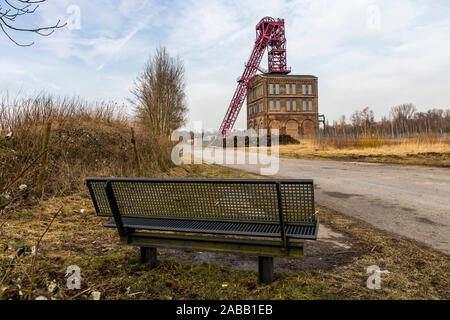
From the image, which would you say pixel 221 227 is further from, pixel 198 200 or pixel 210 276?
pixel 210 276

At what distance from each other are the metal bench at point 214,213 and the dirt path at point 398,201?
2576 millimetres

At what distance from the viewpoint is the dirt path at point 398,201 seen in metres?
4.91

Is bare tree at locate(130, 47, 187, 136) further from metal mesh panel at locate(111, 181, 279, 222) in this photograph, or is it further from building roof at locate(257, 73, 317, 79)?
building roof at locate(257, 73, 317, 79)

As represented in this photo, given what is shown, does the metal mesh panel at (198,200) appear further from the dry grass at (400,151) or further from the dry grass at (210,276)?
the dry grass at (400,151)

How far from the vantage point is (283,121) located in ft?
159

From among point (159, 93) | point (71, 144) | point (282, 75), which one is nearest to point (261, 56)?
point (282, 75)

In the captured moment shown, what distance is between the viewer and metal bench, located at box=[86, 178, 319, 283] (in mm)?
2719

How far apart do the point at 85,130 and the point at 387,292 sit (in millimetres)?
8444

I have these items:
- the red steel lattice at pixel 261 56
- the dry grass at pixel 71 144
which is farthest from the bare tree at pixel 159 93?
the red steel lattice at pixel 261 56

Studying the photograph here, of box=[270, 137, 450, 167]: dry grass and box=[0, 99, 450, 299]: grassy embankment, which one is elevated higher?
box=[270, 137, 450, 167]: dry grass

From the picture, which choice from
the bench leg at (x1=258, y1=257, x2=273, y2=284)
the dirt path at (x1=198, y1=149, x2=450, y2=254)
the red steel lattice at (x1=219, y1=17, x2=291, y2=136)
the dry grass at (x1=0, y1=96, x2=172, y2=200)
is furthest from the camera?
the red steel lattice at (x1=219, y1=17, x2=291, y2=136)

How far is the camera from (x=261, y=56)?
47.3 m

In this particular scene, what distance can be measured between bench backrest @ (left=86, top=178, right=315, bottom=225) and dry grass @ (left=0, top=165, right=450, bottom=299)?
59 cm

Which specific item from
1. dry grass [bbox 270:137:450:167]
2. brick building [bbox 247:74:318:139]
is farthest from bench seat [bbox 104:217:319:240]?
brick building [bbox 247:74:318:139]
